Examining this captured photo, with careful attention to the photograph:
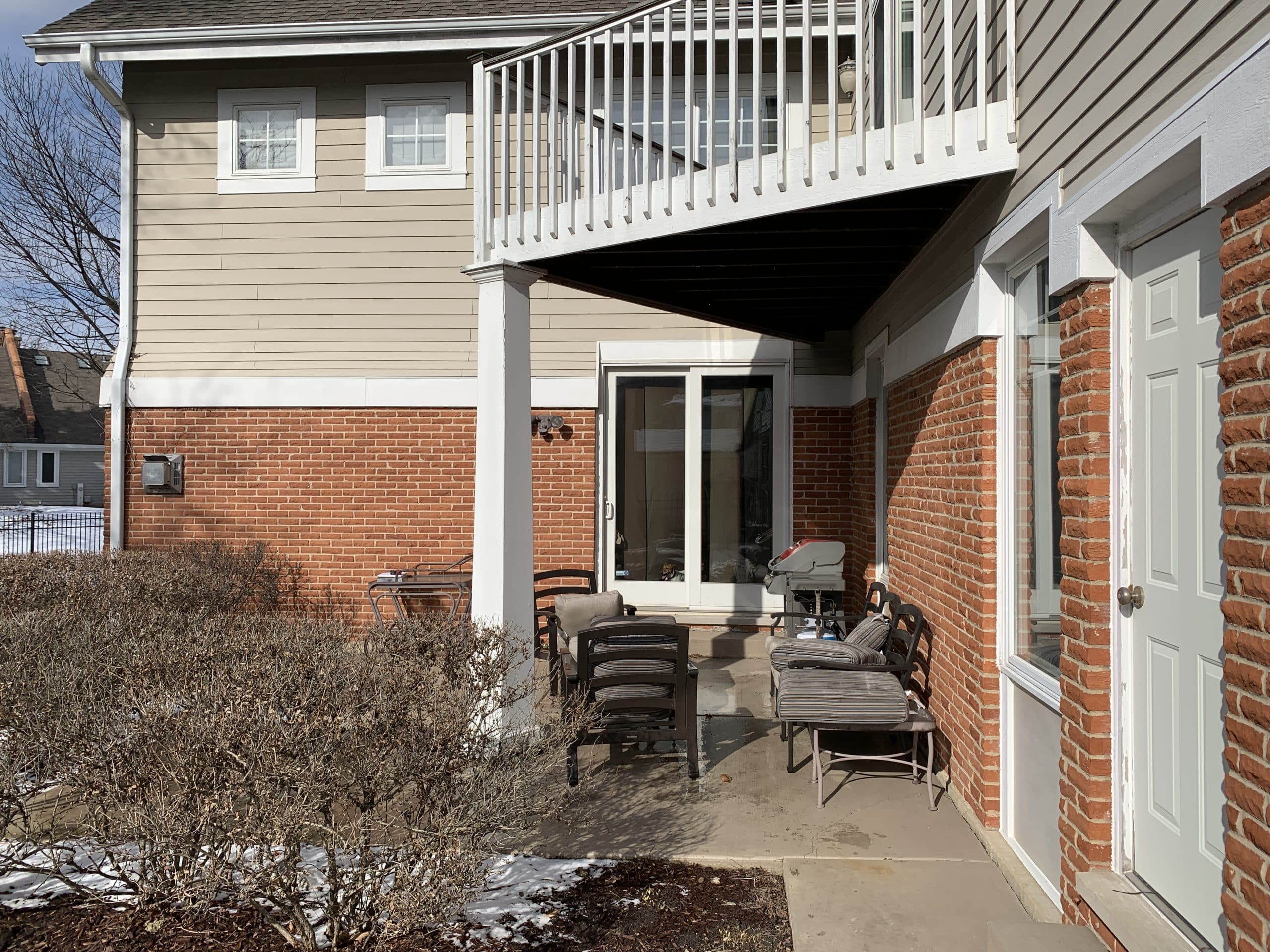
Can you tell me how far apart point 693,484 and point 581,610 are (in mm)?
3133

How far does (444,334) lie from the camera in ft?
29.6

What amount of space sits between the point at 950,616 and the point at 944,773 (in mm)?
880

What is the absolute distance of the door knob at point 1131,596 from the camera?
114 inches

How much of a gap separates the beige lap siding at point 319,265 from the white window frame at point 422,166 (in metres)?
0.06

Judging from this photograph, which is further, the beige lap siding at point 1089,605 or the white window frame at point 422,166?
the white window frame at point 422,166

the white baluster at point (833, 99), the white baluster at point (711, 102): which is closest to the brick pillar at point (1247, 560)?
the white baluster at point (833, 99)

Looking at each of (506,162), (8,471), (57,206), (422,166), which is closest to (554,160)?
(506,162)

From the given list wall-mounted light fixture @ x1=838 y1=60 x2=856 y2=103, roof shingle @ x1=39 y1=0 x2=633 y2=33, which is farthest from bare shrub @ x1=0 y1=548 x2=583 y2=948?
roof shingle @ x1=39 y1=0 x2=633 y2=33

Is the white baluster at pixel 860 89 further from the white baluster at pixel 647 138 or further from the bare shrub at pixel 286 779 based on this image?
the bare shrub at pixel 286 779

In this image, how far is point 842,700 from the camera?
15.2 ft

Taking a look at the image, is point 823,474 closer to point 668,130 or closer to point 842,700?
point 842,700

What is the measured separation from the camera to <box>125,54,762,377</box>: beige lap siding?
8.98 m

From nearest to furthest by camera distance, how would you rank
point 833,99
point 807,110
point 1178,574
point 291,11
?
point 1178,574, point 833,99, point 807,110, point 291,11

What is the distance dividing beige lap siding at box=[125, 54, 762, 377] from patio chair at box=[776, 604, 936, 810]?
15.4 ft
